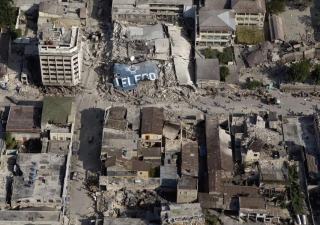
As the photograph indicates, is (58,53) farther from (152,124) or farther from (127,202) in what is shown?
(127,202)

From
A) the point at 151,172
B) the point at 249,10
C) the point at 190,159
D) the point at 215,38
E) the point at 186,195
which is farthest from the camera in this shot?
the point at 249,10

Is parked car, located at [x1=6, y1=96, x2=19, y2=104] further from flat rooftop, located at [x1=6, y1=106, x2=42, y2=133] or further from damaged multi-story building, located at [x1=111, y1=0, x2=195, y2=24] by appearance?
damaged multi-story building, located at [x1=111, y1=0, x2=195, y2=24]

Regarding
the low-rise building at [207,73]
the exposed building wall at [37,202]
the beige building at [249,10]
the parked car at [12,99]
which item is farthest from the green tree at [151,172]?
the beige building at [249,10]

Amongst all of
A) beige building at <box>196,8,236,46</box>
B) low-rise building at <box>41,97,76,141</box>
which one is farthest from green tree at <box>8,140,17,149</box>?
beige building at <box>196,8,236,46</box>

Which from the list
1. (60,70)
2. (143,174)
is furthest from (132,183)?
(60,70)

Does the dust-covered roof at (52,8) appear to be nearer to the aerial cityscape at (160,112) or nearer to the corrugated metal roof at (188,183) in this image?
the aerial cityscape at (160,112)
